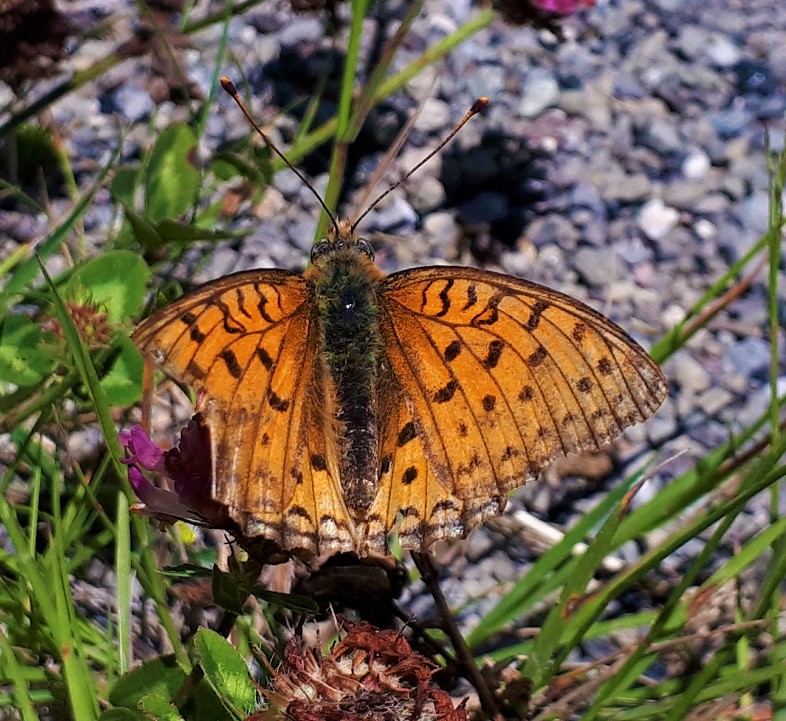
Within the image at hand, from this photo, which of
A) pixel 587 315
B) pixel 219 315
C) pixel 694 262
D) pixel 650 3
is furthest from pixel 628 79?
pixel 219 315

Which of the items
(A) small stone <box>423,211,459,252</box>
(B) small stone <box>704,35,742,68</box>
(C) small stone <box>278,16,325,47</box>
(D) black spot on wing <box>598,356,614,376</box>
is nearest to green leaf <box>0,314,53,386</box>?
(D) black spot on wing <box>598,356,614,376</box>

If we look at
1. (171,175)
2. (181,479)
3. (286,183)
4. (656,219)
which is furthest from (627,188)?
(181,479)

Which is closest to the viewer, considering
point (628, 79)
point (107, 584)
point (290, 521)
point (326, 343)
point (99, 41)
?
point (290, 521)

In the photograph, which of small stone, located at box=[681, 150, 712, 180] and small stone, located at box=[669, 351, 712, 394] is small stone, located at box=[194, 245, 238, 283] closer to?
small stone, located at box=[669, 351, 712, 394]

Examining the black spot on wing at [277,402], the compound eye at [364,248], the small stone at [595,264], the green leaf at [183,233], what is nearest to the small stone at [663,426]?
the small stone at [595,264]

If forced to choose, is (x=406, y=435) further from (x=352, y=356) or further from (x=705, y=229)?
(x=705, y=229)

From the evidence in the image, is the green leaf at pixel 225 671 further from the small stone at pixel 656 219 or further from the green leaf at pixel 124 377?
the small stone at pixel 656 219

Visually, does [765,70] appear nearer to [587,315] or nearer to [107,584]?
[587,315]
